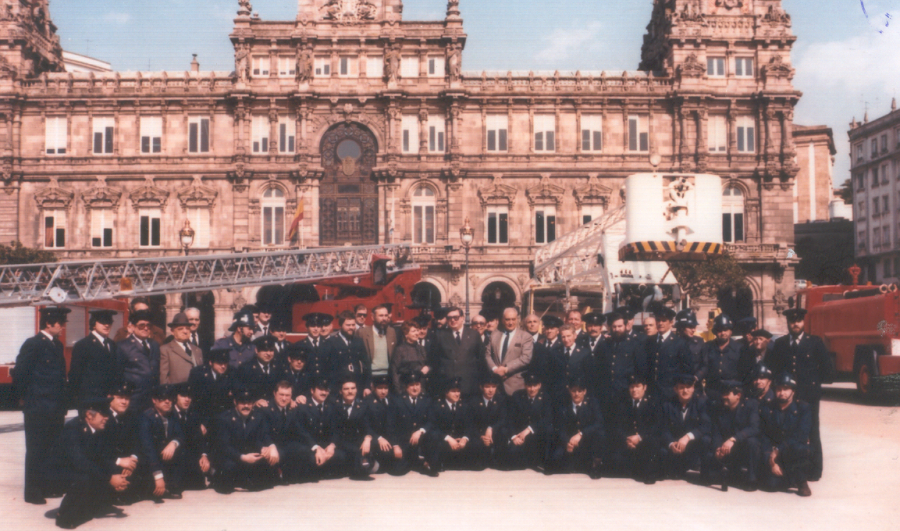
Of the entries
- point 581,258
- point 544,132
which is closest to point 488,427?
point 581,258

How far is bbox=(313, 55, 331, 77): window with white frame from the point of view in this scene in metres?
40.2

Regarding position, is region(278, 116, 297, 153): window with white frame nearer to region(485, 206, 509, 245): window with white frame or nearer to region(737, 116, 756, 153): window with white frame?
region(485, 206, 509, 245): window with white frame

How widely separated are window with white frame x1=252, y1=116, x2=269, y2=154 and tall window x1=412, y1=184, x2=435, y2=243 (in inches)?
305

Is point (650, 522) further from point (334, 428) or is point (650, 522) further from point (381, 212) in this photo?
point (381, 212)

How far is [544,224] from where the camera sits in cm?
4044

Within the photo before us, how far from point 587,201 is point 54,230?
26.2m

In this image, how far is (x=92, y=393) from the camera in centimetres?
973

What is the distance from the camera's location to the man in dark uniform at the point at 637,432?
10461 millimetres

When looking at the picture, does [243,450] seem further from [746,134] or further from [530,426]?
[746,134]

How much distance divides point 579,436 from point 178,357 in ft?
18.9

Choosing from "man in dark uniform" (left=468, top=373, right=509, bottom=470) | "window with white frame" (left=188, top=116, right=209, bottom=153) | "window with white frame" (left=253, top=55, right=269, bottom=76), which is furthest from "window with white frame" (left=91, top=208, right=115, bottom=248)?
"man in dark uniform" (left=468, top=373, right=509, bottom=470)

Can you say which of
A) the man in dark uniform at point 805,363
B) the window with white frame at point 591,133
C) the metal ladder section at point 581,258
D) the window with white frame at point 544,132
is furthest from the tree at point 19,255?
the man in dark uniform at point 805,363

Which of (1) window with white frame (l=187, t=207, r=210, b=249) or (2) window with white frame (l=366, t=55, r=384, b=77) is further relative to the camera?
(2) window with white frame (l=366, t=55, r=384, b=77)

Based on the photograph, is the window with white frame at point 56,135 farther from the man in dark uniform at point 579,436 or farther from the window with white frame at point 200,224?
the man in dark uniform at point 579,436
